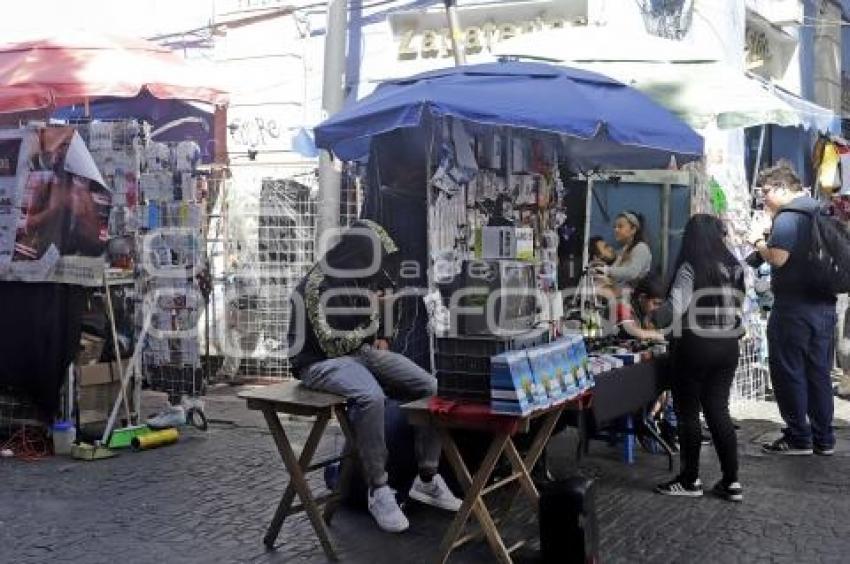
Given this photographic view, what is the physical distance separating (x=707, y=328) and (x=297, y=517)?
100 inches

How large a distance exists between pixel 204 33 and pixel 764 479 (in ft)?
29.2

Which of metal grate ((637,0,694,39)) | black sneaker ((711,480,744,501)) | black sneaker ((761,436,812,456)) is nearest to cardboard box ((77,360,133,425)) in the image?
black sneaker ((711,480,744,501))

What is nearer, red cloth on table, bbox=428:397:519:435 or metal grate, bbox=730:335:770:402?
red cloth on table, bbox=428:397:519:435

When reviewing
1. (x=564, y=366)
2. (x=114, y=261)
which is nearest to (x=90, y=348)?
(x=114, y=261)

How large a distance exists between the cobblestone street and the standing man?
0.79ft

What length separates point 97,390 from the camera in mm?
6902

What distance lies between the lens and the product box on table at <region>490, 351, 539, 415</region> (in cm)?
392

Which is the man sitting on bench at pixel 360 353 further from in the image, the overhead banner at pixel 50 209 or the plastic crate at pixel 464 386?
the overhead banner at pixel 50 209

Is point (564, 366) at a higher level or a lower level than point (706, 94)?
lower

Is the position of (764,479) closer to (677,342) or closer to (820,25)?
(677,342)

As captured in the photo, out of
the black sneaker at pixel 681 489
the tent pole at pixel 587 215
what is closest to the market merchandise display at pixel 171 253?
the tent pole at pixel 587 215

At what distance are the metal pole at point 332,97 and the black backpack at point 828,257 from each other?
3.62 meters

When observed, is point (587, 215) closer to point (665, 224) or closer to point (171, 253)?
point (665, 224)

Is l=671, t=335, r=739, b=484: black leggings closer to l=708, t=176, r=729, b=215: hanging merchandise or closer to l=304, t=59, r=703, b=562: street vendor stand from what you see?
l=304, t=59, r=703, b=562: street vendor stand
